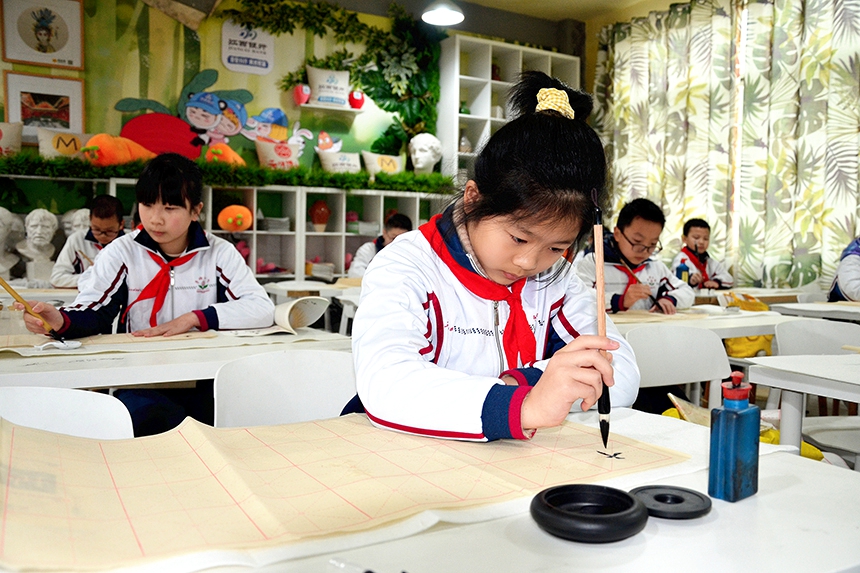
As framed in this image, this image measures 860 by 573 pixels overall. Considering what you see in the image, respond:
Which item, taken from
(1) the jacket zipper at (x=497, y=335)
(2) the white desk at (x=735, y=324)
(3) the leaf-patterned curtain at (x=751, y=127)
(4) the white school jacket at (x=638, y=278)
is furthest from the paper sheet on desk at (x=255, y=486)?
(3) the leaf-patterned curtain at (x=751, y=127)

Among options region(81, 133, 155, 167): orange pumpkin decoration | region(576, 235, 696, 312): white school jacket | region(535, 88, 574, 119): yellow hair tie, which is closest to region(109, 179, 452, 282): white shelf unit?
region(81, 133, 155, 167): orange pumpkin decoration

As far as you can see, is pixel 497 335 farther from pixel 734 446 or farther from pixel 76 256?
pixel 76 256

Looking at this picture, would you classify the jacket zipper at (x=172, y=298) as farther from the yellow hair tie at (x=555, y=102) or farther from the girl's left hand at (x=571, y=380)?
the girl's left hand at (x=571, y=380)

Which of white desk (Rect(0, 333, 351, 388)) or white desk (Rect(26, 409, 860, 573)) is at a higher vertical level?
white desk (Rect(26, 409, 860, 573))

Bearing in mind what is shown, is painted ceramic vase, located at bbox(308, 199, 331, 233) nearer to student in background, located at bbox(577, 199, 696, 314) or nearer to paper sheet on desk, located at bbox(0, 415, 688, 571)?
student in background, located at bbox(577, 199, 696, 314)

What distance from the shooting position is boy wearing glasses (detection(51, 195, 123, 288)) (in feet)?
13.6

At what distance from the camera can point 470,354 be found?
1.31 meters

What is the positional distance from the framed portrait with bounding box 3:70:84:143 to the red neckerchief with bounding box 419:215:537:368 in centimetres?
459

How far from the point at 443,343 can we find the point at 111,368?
0.78 metres

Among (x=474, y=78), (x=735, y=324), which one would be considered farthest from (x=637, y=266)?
(x=474, y=78)

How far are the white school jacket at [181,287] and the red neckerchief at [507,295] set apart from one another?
1.12 m

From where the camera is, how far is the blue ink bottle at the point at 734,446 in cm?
79

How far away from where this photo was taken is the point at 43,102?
16.4ft

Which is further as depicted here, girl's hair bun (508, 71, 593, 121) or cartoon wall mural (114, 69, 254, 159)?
cartoon wall mural (114, 69, 254, 159)
